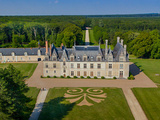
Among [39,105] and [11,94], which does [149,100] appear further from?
[11,94]

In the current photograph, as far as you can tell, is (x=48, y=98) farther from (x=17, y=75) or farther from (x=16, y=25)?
(x=16, y=25)

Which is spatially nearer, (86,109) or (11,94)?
(11,94)

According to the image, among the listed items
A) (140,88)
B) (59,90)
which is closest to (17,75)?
(59,90)

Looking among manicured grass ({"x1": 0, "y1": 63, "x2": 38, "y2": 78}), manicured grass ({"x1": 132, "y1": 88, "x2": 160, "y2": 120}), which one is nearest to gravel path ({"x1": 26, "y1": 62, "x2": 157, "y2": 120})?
manicured grass ({"x1": 132, "y1": 88, "x2": 160, "y2": 120})

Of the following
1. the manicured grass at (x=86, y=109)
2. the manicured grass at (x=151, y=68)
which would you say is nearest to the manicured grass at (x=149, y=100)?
the manicured grass at (x=86, y=109)

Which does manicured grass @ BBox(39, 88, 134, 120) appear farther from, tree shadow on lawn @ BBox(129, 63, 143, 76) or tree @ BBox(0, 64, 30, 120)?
tree shadow on lawn @ BBox(129, 63, 143, 76)

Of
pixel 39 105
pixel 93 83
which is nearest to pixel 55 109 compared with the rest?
pixel 39 105
